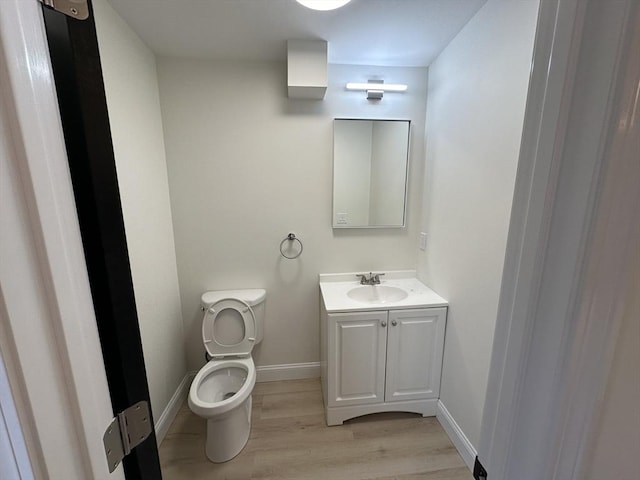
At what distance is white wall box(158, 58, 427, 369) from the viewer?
1833mm

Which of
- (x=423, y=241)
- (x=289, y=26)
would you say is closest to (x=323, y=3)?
(x=289, y=26)

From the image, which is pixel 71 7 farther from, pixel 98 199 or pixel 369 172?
pixel 369 172

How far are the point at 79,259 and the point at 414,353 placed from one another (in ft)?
6.03

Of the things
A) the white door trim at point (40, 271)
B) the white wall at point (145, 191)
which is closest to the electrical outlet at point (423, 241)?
the white wall at point (145, 191)

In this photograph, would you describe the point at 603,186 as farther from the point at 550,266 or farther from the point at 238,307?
the point at 238,307

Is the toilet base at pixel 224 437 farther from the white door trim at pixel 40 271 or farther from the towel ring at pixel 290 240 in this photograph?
the white door trim at pixel 40 271

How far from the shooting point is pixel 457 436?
1615mm

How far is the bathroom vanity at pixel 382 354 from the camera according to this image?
1.68 metres

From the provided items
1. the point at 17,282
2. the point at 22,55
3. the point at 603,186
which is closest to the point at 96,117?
the point at 22,55

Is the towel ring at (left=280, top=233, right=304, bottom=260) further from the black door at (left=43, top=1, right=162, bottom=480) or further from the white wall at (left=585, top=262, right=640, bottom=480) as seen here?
the white wall at (left=585, top=262, right=640, bottom=480)

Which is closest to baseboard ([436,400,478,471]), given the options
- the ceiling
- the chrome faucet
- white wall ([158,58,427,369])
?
the chrome faucet

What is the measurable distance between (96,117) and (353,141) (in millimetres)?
1749

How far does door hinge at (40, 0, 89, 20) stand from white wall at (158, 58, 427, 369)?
1534mm

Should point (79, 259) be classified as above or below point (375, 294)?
→ above
